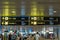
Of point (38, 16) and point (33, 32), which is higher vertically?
point (38, 16)

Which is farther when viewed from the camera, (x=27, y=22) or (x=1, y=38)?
(x=1, y=38)

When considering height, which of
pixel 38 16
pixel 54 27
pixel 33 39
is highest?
pixel 38 16

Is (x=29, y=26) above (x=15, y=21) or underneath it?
underneath

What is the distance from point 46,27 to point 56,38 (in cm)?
88

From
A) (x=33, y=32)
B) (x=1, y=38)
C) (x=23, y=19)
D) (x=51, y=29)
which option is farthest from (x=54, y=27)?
(x=1, y=38)

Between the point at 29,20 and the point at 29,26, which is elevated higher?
the point at 29,20

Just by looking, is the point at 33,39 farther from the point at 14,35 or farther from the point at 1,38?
the point at 1,38

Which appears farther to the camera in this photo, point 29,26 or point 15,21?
point 29,26

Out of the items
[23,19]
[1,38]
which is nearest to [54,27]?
[23,19]

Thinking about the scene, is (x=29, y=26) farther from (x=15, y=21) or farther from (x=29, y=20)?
(x=15, y=21)

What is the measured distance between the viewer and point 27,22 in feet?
31.1

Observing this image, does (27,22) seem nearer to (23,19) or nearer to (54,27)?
(23,19)

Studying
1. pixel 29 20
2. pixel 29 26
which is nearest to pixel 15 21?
pixel 29 20

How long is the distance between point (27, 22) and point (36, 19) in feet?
1.48
